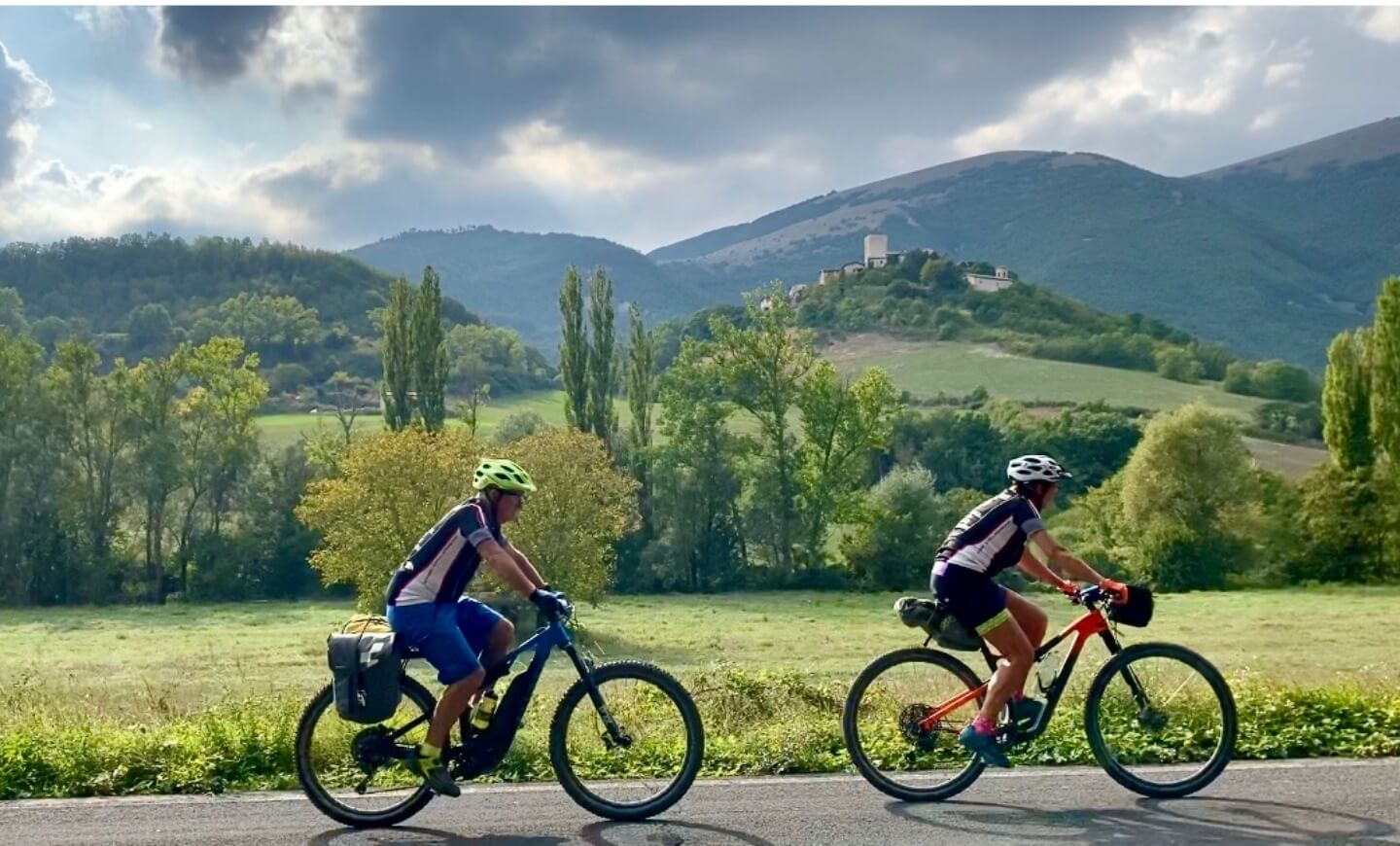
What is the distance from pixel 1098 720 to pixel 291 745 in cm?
495

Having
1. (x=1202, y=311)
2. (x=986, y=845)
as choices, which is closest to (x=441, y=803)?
(x=986, y=845)

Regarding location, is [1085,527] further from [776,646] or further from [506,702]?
[506,702]

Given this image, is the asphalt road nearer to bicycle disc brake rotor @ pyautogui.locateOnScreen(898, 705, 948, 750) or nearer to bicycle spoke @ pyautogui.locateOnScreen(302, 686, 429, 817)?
bicycle spoke @ pyautogui.locateOnScreen(302, 686, 429, 817)

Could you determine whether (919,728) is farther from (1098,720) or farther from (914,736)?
(1098,720)

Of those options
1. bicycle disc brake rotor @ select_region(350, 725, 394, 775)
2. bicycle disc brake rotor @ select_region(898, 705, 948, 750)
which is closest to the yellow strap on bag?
bicycle disc brake rotor @ select_region(350, 725, 394, 775)

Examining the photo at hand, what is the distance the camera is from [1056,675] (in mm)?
7098

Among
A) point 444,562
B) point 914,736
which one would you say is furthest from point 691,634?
point 444,562

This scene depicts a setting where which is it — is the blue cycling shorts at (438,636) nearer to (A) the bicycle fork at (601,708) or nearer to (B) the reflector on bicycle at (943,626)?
(A) the bicycle fork at (601,708)

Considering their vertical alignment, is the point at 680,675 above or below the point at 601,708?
below

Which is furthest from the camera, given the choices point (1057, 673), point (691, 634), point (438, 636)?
point (691, 634)

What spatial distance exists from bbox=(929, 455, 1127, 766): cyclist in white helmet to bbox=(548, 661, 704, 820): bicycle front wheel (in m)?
1.64

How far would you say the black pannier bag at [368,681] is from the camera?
21.1 ft

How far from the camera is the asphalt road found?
20.0 ft

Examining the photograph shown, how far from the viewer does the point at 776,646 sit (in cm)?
3734
